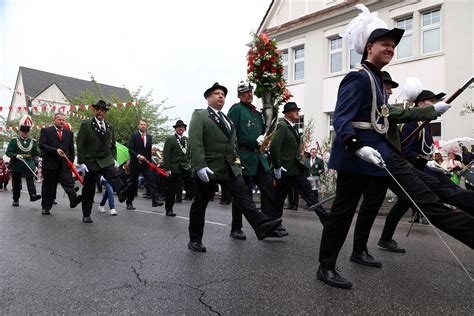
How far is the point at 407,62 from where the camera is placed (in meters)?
16.7

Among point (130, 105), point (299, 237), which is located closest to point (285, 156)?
point (299, 237)

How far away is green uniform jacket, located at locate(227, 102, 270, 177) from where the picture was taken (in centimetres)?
582

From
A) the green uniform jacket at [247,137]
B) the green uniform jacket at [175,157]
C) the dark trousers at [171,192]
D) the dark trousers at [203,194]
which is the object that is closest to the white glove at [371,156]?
the dark trousers at [203,194]

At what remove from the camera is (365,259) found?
4.30 metres

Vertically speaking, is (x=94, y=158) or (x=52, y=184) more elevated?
(x=94, y=158)

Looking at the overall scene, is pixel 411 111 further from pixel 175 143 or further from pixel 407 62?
pixel 407 62

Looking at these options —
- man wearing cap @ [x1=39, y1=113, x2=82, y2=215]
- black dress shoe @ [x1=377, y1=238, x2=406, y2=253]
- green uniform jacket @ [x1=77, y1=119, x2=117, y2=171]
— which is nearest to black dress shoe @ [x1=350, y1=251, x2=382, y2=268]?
black dress shoe @ [x1=377, y1=238, x2=406, y2=253]

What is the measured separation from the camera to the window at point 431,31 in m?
16.0

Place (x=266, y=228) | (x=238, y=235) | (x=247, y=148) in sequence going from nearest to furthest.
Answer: (x=266, y=228) < (x=238, y=235) < (x=247, y=148)

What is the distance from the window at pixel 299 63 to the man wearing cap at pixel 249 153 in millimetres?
15856

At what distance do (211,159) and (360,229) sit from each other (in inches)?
70.9

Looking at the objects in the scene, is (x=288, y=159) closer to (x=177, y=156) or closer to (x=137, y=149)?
(x=177, y=156)

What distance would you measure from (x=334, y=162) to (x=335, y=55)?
1709cm

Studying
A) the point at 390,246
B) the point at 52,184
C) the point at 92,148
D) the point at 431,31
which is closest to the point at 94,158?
the point at 92,148
